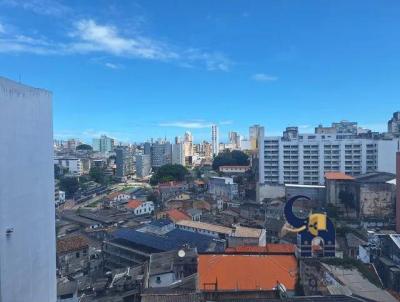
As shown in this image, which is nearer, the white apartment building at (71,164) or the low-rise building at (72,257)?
the low-rise building at (72,257)

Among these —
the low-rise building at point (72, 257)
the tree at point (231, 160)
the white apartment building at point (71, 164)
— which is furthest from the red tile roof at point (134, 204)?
the white apartment building at point (71, 164)

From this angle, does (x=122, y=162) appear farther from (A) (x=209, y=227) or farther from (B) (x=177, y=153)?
(A) (x=209, y=227)

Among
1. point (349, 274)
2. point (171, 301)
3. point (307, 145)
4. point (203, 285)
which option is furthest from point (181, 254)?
point (307, 145)

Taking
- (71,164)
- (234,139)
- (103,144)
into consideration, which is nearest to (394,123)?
(71,164)

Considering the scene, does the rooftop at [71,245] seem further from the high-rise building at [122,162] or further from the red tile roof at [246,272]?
the high-rise building at [122,162]

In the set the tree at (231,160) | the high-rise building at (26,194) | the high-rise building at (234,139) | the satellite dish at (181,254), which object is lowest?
the satellite dish at (181,254)

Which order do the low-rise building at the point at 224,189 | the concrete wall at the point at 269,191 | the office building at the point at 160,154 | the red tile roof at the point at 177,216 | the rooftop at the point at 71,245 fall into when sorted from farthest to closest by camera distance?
1. the office building at the point at 160,154
2. the low-rise building at the point at 224,189
3. the concrete wall at the point at 269,191
4. the red tile roof at the point at 177,216
5. the rooftop at the point at 71,245

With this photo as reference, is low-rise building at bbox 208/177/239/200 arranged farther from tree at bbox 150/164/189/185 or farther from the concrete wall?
tree at bbox 150/164/189/185
